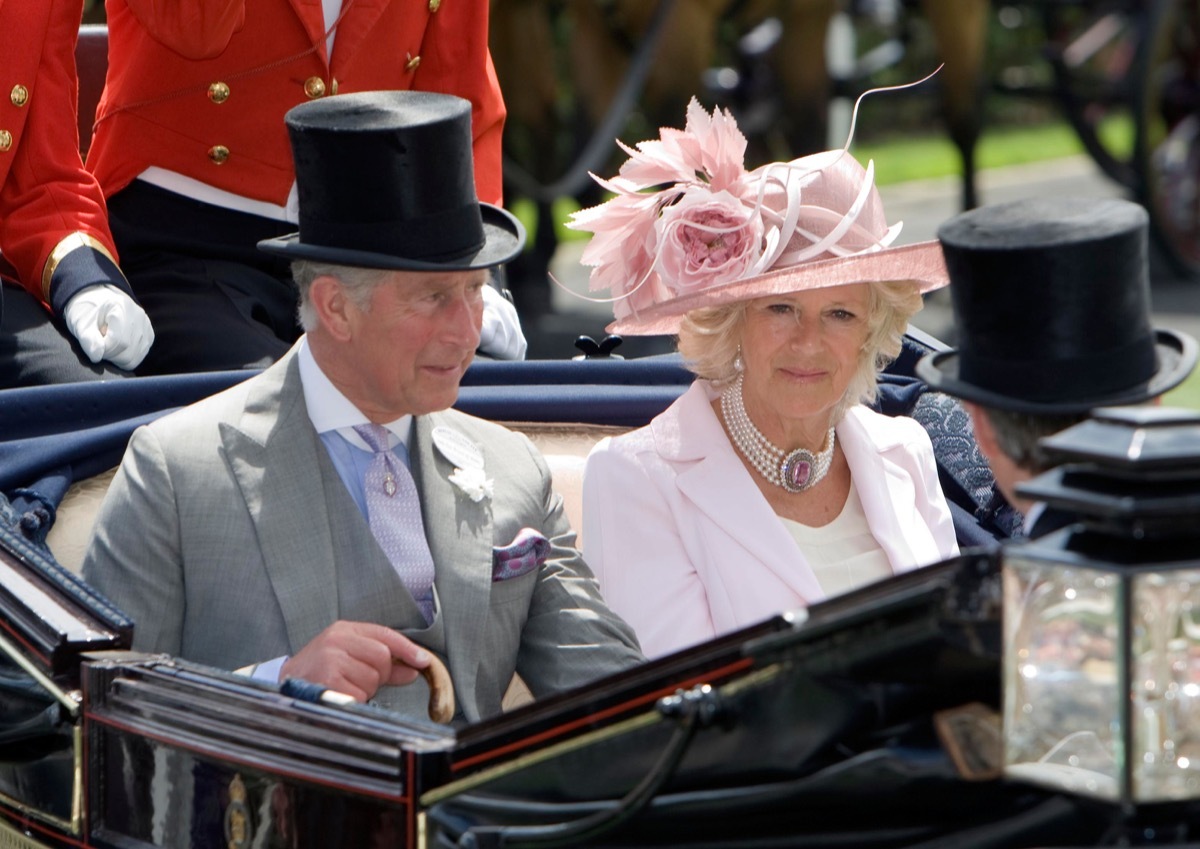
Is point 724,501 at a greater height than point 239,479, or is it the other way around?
point 239,479

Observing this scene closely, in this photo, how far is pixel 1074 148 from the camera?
1103 centimetres

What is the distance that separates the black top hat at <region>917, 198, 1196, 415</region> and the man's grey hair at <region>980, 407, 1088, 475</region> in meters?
0.02

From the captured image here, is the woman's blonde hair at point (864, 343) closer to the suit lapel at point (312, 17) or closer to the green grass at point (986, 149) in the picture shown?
the suit lapel at point (312, 17)

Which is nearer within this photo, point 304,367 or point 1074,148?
point 304,367

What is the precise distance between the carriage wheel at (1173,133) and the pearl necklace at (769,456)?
16.4 ft

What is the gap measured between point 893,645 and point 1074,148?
9947 millimetres

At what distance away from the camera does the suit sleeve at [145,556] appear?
81.0 inches

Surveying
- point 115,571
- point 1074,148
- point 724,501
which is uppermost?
point 115,571

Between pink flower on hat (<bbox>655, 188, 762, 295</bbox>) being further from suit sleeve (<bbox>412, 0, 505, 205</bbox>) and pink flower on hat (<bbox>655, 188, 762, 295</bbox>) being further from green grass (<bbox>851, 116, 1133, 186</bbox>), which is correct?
green grass (<bbox>851, 116, 1133, 186</bbox>)

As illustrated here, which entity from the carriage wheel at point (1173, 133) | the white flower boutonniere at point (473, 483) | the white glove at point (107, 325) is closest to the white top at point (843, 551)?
the white flower boutonniere at point (473, 483)

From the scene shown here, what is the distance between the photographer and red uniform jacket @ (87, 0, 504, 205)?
293 cm

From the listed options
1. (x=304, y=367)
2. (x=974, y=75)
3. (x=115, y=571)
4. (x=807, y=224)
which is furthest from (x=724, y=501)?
(x=974, y=75)

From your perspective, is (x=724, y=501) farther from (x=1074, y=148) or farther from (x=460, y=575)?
(x=1074, y=148)

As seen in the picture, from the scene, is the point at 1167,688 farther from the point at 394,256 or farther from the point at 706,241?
the point at 706,241
